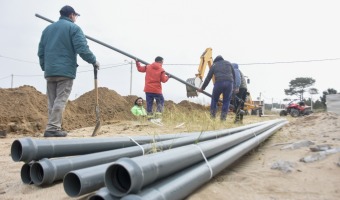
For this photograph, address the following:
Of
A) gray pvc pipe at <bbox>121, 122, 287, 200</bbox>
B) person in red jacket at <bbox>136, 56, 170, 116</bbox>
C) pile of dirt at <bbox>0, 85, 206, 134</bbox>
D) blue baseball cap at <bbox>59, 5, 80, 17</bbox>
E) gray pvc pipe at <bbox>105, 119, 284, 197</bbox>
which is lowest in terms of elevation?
gray pvc pipe at <bbox>121, 122, 287, 200</bbox>

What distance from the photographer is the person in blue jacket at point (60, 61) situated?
4785 millimetres

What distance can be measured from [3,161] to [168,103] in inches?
538

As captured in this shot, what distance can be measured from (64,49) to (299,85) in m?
51.6

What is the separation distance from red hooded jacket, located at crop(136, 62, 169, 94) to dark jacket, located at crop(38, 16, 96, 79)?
2883 mm

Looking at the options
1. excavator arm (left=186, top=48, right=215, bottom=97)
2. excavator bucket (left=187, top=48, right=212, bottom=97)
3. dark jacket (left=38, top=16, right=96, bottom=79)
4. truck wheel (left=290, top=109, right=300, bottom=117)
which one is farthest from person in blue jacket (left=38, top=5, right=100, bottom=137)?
truck wheel (left=290, top=109, right=300, bottom=117)

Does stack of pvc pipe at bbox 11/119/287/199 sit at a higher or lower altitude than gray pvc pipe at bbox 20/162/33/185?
higher

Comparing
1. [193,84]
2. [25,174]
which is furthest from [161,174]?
[193,84]

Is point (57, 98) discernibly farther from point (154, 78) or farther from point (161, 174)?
point (161, 174)

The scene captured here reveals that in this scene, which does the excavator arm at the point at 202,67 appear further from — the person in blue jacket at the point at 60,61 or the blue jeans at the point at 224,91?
the person in blue jacket at the point at 60,61

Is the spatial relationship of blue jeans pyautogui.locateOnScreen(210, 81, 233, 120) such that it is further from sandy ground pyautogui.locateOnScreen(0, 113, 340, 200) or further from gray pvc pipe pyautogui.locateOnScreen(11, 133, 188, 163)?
gray pvc pipe pyautogui.locateOnScreen(11, 133, 188, 163)

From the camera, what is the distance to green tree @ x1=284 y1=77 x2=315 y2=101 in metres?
51.0

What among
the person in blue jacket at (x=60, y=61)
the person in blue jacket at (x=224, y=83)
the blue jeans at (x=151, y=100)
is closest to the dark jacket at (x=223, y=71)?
the person in blue jacket at (x=224, y=83)

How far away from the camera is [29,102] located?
33.9ft

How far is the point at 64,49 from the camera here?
16.0ft
